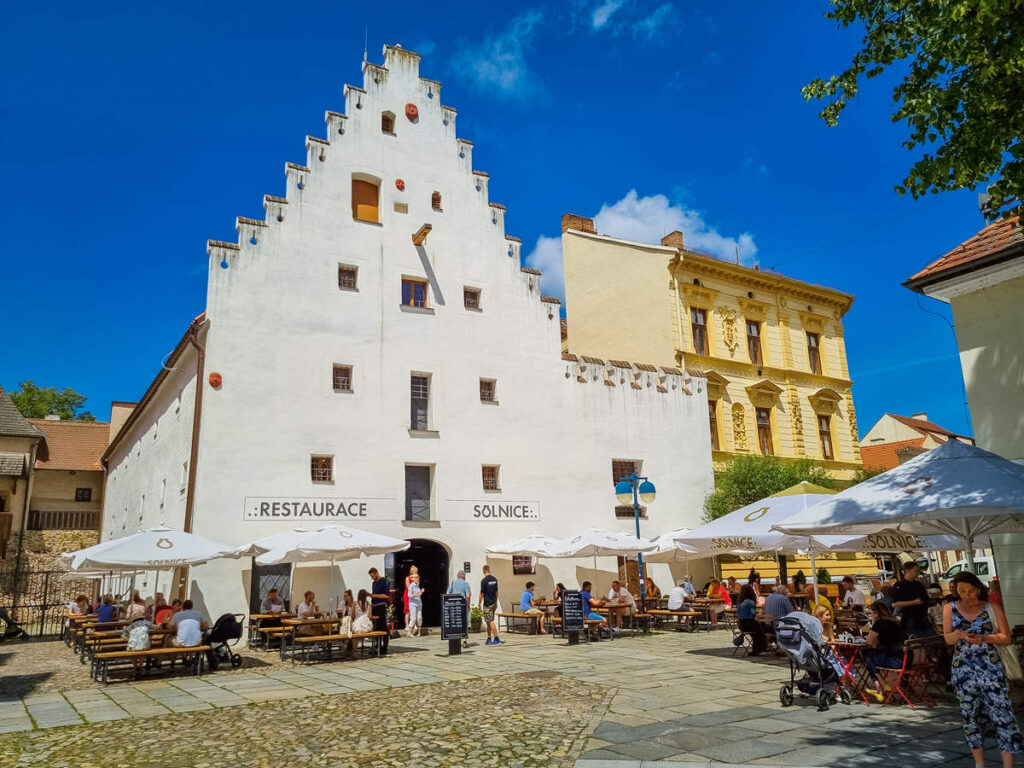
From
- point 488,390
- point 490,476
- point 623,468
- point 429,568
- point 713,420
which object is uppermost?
point 488,390

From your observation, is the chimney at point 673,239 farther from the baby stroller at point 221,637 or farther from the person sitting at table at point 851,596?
the baby stroller at point 221,637

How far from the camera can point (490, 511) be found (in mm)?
23969

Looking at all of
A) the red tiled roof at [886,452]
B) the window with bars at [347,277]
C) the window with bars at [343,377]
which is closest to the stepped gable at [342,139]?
the window with bars at [347,277]

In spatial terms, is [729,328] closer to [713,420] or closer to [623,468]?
[713,420]

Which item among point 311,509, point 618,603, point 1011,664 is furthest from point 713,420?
point 1011,664

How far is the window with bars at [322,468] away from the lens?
2194cm

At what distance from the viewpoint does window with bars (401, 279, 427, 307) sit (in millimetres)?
24594

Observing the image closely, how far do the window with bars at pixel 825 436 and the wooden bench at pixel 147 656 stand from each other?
26217 millimetres

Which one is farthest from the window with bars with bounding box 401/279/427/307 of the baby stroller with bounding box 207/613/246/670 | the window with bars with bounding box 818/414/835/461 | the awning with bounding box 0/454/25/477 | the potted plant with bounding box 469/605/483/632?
the awning with bounding box 0/454/25/477

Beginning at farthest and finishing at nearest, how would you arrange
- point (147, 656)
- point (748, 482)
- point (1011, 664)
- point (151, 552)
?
point (748, 482)
point (151, 552)
point (147, 656)
point (1011, 664)

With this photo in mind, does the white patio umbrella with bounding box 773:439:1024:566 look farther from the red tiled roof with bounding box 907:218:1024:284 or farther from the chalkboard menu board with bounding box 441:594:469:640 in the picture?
the chalkboard menu board with bounding box 441:594:469:640

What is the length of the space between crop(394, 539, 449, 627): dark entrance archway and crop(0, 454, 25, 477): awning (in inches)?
946

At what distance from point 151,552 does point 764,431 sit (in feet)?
76.8

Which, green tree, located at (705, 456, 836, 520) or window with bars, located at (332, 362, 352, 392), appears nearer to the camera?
window with bars, located at (332, 362, 352, 392)
